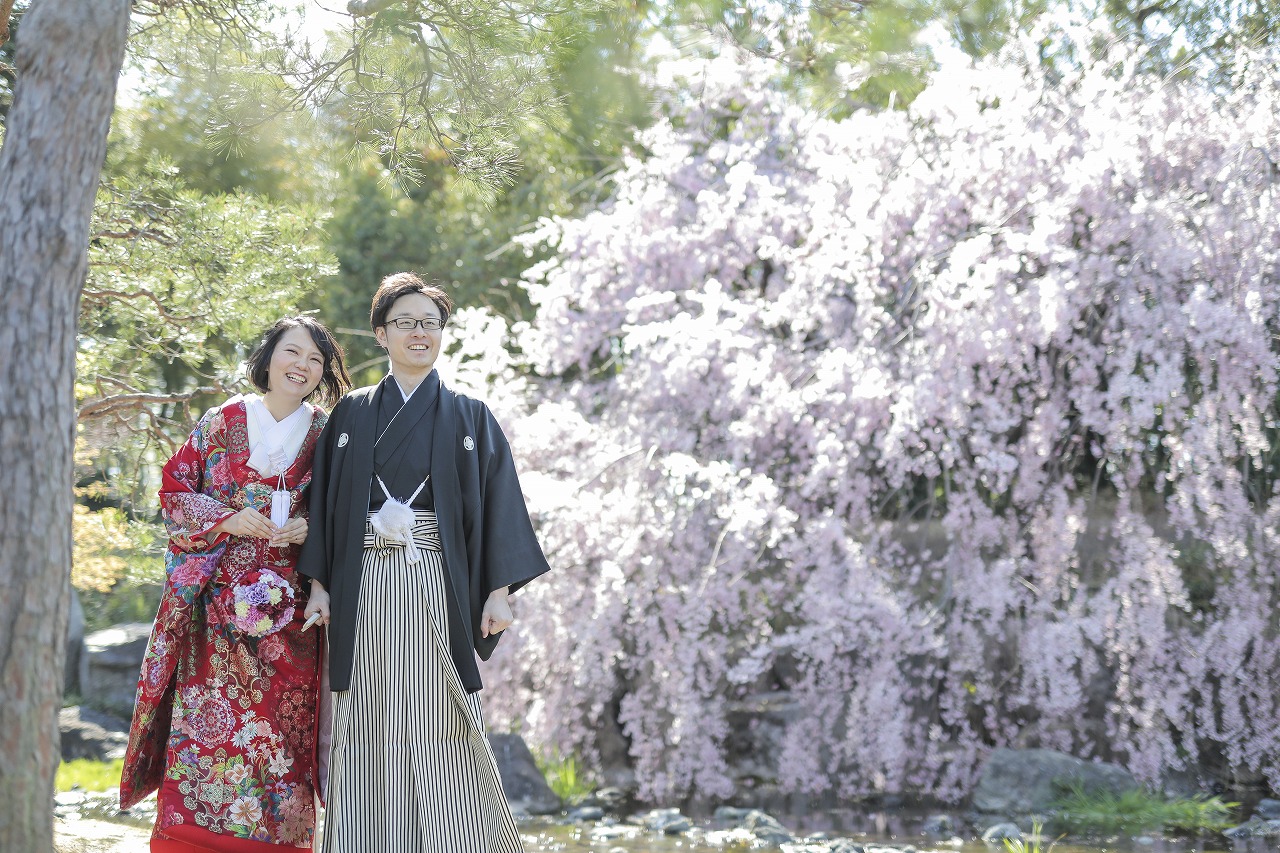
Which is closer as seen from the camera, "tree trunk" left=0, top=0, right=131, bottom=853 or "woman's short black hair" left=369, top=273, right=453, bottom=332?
"tree trunk" left=0, top=0, right=131, bottom=853

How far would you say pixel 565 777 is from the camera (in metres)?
6.66

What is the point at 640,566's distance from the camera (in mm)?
6309

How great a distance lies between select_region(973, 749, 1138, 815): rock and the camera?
5727mm

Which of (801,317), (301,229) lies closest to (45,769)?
(301,229)

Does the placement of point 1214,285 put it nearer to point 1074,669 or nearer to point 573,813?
point 1074,669

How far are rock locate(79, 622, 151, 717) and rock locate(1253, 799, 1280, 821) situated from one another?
8.00 m

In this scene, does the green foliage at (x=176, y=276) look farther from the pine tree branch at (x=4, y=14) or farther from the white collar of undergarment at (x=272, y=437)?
the white collar of undergarment at (x=272, y=437)

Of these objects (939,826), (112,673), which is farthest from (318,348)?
(112,673)

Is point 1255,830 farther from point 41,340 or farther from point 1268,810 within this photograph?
point 41,340

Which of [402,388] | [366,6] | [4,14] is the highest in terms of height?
[366,6]

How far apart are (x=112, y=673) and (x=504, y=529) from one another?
26.3 ft

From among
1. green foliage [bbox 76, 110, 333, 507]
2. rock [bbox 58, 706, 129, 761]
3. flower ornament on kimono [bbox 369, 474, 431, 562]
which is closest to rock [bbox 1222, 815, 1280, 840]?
flower ornament on kimono [bbox 369, 474, 431, 562]

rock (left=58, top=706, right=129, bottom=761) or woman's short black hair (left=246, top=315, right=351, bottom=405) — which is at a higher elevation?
woman's short black hair (left=246, top=315, right=351, bottom=405)

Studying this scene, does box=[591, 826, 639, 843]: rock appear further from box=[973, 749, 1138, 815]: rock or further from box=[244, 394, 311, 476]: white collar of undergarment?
box=[244, 394, 311, 476]: white collar of undergarment
